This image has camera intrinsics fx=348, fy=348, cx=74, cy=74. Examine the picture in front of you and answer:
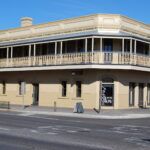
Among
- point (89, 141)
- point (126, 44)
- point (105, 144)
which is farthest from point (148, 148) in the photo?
point (126, 44)

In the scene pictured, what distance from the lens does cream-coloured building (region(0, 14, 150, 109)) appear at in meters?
28.2

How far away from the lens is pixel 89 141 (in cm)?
1184

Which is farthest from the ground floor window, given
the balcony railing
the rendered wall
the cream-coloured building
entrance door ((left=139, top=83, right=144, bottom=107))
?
entrance door ((left=139, top=83, right=144, bottom=107))

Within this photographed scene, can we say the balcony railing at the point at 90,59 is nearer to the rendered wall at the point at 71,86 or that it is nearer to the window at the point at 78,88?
the rendered wall at the point at 71,86

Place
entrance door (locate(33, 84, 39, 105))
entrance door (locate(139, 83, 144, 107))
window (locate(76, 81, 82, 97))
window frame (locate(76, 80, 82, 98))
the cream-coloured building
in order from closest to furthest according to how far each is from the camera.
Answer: the cream-coloured building
window frame (locate(76, 80, 82, 98))
window (locate(76, 81, 82, 97))
entrance door (locate(139, 83, 144, 107))
entrance door (locate(33, 84, 39, 105))

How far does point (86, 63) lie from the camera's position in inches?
1091

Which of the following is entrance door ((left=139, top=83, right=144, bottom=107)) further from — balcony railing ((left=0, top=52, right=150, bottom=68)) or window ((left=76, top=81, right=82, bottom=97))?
window ((left=76, top=81, right=82, bottom=97))

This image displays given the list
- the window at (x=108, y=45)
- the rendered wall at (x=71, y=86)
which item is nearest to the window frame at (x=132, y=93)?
the rendered wall at (x=71, y=86)

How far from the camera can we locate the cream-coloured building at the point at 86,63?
2817 cm

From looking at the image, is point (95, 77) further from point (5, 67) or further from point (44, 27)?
point (5, 67)

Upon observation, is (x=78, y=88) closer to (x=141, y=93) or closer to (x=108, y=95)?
(x=108, y=95)

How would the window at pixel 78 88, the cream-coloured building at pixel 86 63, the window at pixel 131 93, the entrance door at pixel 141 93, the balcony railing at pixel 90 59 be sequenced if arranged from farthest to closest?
the entrance door at pixel 141 93, the window at pixel 131 93, the window at pixel 78 88, the cream-coloured building at pixel 86 63, the balcony railing at pixel 90 59

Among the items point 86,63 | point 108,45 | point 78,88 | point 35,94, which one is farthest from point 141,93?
point 35,94

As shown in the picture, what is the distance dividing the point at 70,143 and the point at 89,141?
0.82 meters
